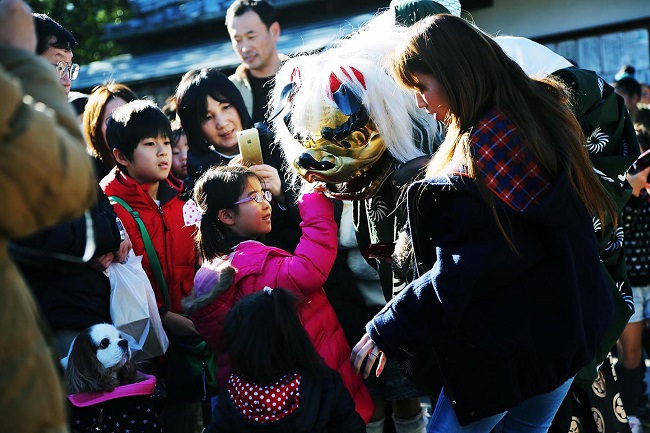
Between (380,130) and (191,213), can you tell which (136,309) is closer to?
(191,213)

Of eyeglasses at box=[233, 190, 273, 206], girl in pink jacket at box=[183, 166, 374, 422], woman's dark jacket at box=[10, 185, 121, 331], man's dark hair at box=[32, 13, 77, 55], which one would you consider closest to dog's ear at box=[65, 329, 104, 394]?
woman's dark jacket at box=[10, 185, 121, 331]

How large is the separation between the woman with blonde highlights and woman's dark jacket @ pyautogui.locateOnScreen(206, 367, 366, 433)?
0.35 meters

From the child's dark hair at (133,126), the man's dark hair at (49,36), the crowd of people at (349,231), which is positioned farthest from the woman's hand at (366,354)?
the man's dark hair at (49,36)

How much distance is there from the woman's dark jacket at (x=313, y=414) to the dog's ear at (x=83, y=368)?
465mm

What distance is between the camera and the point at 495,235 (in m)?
2.52

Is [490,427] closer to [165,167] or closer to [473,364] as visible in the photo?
[473,364]

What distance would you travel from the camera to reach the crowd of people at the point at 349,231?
1.77 m

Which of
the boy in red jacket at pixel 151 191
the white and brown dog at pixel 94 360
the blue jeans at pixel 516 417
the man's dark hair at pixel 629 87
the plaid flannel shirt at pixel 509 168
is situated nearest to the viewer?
the plaid flannel shirt at pixel 509 168

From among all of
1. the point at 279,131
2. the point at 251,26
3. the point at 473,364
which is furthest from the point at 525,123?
the point at 251,26

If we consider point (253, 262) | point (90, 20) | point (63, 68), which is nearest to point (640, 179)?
point (253, 262)

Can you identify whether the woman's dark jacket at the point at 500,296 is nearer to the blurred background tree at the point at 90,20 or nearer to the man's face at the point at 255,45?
the man's face at the point at 255,45

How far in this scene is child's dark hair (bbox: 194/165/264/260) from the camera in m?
3.49

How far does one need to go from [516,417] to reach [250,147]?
5.05 ft

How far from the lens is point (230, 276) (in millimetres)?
3301
